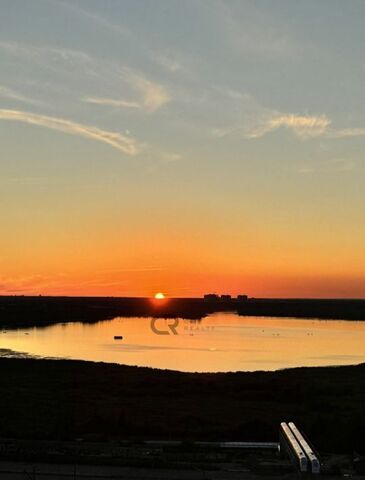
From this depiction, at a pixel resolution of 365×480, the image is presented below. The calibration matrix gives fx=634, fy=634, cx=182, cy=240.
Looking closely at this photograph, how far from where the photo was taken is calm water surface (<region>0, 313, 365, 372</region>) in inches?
2827

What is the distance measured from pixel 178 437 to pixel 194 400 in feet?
40.0

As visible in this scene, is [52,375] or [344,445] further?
[52,375]

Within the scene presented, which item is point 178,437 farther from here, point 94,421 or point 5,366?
point 5,366

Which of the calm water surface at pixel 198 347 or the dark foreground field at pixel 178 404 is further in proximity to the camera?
the calm water surface at pixel 198 347

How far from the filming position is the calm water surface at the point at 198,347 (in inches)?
2827

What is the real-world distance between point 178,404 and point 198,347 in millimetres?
51900

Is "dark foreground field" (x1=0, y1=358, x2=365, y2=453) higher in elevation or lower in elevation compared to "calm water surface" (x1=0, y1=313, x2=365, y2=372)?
lower

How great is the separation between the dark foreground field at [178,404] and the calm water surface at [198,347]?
14070 millimetres

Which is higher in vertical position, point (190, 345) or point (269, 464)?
point (190, 345)

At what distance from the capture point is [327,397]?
136 feet

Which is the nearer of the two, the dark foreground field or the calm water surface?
the dark foreground field

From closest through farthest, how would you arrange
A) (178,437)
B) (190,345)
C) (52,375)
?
(178,437)
(52,375)
(190,345)

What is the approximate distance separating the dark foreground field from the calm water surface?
1407 centimetres

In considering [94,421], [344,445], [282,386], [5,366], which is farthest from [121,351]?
[344,445]
